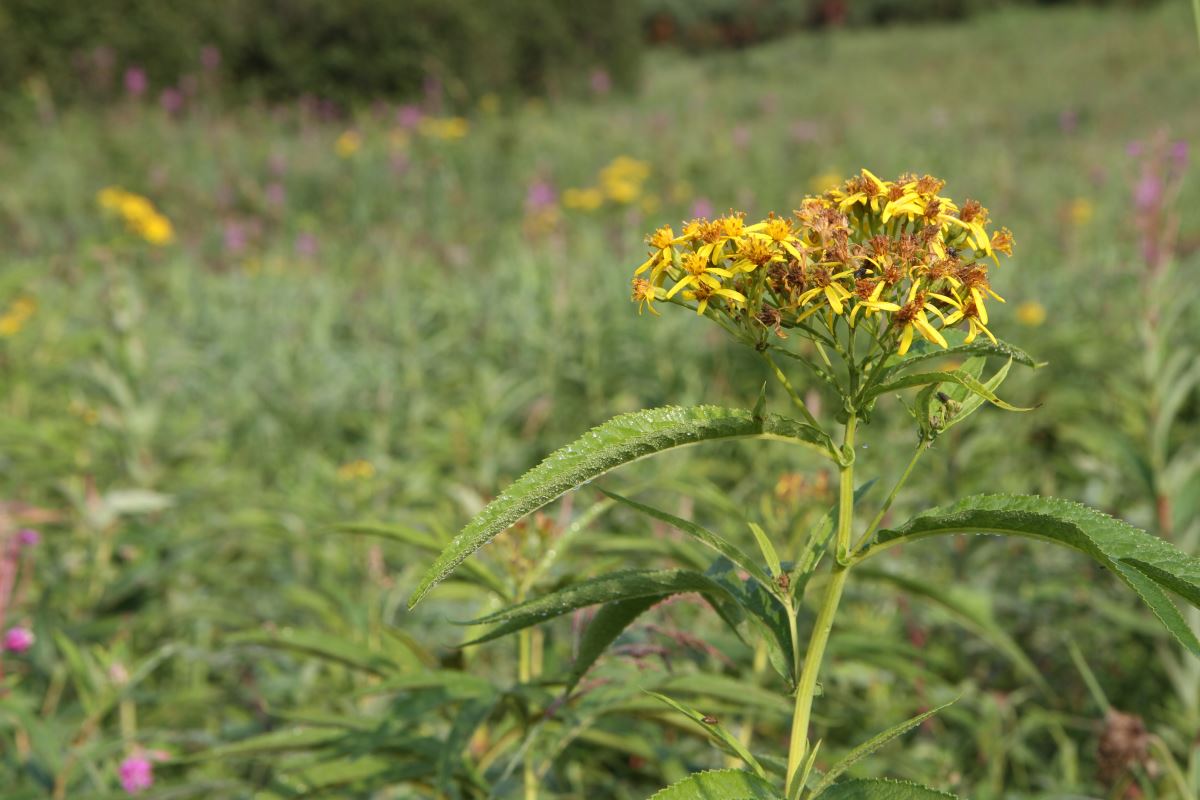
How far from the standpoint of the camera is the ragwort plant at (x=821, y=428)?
2.20ft

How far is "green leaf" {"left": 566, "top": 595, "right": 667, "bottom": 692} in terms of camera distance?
838 millimetres

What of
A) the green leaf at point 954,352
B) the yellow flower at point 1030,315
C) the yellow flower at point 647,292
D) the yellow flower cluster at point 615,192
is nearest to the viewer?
the green leaf at point 954,352

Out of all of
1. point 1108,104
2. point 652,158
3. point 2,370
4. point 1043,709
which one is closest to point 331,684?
point 1043,709

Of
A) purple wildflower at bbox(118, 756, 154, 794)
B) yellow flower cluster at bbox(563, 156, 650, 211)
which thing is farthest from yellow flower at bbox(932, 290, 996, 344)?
yellow flower cluster at bbox(563, 156, 650, 211)

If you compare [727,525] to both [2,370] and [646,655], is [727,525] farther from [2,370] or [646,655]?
[2,370]

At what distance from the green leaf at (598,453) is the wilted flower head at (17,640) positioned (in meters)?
1.31

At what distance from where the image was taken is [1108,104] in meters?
12.7

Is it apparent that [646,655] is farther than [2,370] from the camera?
No

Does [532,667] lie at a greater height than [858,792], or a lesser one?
lesser

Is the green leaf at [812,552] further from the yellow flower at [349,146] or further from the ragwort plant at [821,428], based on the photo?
the yellow flower at [349,146]

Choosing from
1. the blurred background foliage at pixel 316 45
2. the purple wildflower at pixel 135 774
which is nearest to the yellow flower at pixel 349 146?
the blurred background foliage at pixel 316 45

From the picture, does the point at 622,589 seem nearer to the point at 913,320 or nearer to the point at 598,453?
the point at 598,453

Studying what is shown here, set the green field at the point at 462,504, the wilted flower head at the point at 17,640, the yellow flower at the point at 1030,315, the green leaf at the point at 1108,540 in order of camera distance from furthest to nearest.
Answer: the yellow flower at the point at 1030,315
the wilted flower head at the point at 17,640
the green field at the point at 462,504
the green leaf at the point at 1108,540

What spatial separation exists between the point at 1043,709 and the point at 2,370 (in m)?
2.72
